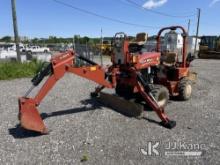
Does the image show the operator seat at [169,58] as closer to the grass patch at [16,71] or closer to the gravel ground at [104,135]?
the gravel ground at [104,135]

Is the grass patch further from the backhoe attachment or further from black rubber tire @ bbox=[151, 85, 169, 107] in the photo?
the backhoe attachment

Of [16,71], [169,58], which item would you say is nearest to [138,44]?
[169,58]

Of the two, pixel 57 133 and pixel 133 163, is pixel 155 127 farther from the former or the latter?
pixel 57 133

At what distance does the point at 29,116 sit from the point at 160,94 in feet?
12.0

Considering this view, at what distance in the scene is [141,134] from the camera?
228 inches

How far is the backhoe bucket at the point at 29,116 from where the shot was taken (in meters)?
5.43

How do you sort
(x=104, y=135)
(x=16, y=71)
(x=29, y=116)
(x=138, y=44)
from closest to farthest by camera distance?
(x=29, y=116)
(x=104, y=135)
(x=138, y=44)
(x=16, y=71)

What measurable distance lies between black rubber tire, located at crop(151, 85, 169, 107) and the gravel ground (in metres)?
0.29

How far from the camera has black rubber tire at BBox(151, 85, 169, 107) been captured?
729 centimetres

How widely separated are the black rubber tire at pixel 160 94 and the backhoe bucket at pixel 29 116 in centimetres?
315

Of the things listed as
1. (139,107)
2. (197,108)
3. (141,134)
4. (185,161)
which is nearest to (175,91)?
(197,108)

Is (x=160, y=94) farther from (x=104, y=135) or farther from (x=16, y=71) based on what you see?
(x=16, y=71)

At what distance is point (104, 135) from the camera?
5.74 meters

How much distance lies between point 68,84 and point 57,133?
20.3 feet
